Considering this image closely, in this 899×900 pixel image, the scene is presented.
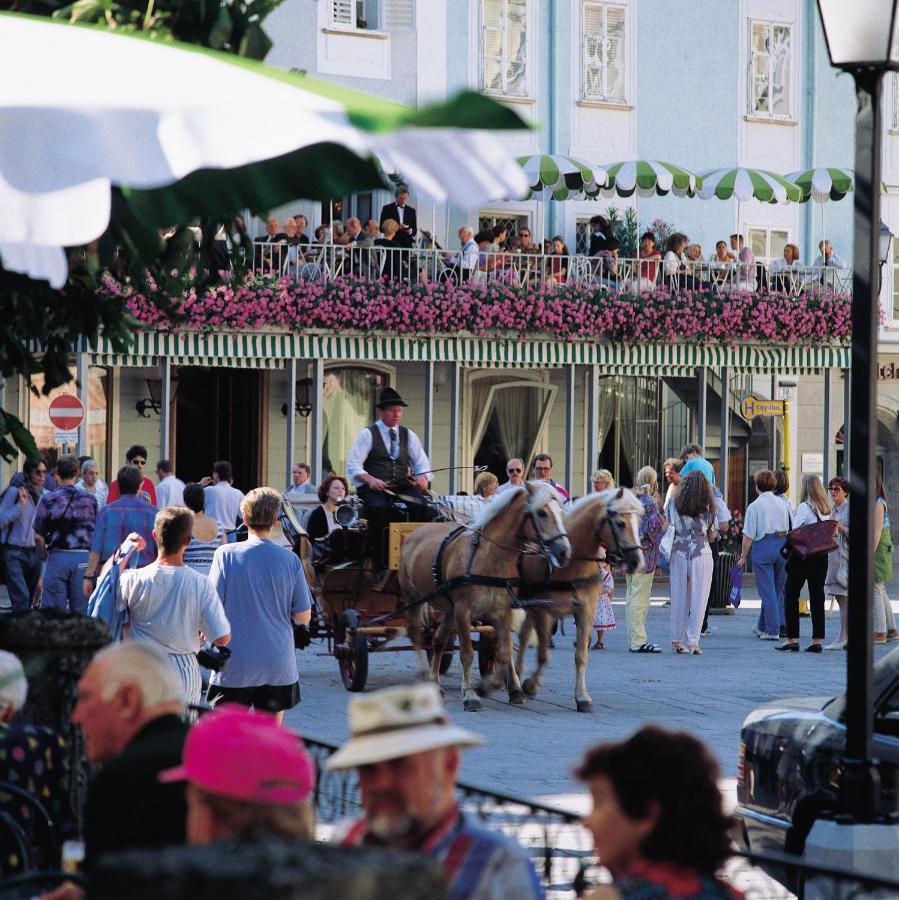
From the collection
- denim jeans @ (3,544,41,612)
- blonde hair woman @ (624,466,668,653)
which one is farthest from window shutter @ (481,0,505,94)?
denim jeans @ (3,544,41,612)

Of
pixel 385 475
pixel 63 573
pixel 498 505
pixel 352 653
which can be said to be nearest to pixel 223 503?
pixel 63 573

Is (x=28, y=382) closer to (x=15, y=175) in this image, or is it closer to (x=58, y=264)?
(x=58, y=264)

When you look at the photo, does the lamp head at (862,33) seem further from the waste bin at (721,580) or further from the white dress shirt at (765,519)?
the waste bin at (721,580)

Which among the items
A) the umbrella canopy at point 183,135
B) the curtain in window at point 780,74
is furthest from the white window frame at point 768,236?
the umbrella canopy at point 183,135

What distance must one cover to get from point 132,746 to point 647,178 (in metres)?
27.8

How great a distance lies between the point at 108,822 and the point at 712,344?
28858 millimetres

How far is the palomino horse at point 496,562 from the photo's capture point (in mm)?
14633

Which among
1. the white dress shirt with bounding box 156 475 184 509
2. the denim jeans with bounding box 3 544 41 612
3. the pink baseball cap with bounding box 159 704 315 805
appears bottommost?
the denim jeans with bounding box 3 544 41 612

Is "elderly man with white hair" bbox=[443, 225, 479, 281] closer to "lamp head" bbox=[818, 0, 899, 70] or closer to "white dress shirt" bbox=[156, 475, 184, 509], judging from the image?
"white dress shirt" bbox=[156, 475, 184, 509]

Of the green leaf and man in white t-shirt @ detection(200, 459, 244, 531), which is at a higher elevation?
the green leaf

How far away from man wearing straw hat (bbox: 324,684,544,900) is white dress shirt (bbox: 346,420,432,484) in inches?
460

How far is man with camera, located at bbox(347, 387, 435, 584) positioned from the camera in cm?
1594

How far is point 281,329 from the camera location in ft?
97.7

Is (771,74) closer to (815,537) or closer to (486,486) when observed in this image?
(815,537)
